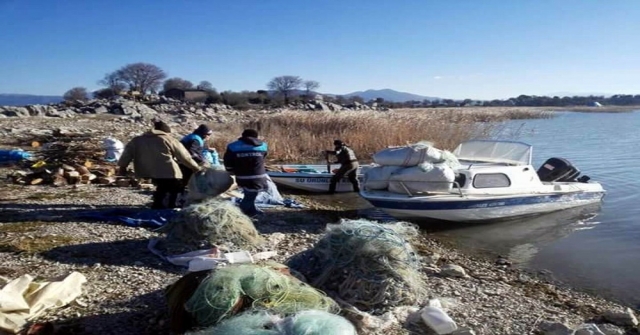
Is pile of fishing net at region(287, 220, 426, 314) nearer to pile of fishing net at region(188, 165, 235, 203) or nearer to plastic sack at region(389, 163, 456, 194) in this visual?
pile of fishing net at region(188, 165, 235, 203)

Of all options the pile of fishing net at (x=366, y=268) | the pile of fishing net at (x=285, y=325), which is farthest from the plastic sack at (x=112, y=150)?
the pile of fishing net at (x=285, y=325)

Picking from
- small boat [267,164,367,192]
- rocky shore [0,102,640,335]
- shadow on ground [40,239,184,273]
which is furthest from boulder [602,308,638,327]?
small boat [267,164,367,192]

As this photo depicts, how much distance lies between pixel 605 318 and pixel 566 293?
1374mm

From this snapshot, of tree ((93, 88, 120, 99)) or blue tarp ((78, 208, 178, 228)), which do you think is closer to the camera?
blue tarp ((78, 208, 178, 228))

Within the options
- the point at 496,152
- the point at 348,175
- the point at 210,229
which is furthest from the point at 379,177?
the point at 210,229

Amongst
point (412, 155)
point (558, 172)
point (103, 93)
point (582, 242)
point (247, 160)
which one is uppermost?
point (247, 160)

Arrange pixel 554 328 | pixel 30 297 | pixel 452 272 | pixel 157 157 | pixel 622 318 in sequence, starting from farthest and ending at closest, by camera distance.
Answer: pixel 157 157 → pixel 452 272 → pixel 622 318 → pixel 554 328 → pixel 30 297

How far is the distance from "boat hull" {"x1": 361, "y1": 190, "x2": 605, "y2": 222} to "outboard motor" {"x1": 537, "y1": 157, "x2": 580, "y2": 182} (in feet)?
5.11

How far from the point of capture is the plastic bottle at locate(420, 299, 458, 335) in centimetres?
523

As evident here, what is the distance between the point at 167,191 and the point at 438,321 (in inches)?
240

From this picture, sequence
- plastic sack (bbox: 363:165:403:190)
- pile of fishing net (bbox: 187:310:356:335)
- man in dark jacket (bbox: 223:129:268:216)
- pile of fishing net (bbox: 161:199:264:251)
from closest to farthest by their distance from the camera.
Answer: pile of fishing net (bbox: 187:310:356:335) < pile of fishing net (bbox: 161:199:264:251) < man in dark jacket (bbox: 223:129:268:216) < plastic sack (bbox: 363:165:403:190)

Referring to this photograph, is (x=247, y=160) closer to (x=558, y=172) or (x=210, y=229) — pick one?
(x=210, y=229)

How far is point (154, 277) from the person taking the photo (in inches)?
252

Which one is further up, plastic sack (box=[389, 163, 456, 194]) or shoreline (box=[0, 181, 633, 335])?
plastic sack (box=[389, 163, 456, 194])
